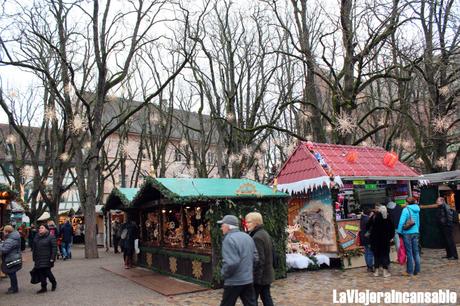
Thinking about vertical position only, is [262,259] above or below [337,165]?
below

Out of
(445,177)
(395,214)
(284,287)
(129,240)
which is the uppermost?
(445,177)

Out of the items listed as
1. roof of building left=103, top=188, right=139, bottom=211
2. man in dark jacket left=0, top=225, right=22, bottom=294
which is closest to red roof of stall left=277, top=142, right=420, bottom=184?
roof of building left=103, top=188, right=139, bottom=211

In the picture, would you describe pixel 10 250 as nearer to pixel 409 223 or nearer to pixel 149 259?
pixel 149 259

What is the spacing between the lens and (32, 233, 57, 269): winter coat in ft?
33.9

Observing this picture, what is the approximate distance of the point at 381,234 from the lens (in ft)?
32.8

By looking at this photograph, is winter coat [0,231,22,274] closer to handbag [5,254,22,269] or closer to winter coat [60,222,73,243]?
handbag [5,254,22,269]

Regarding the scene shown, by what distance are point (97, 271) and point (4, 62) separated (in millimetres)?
7681

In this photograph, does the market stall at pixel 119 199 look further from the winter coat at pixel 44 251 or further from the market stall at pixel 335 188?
the market stall at pixel 335 188

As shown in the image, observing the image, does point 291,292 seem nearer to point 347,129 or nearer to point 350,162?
point 350,162

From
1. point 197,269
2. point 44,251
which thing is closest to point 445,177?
point 197,269

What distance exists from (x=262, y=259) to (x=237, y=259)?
30.8 inches

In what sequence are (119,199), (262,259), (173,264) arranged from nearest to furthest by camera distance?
(262,259), (173,264), (119,199)

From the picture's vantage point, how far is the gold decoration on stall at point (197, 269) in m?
10.7

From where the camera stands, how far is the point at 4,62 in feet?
49.9
